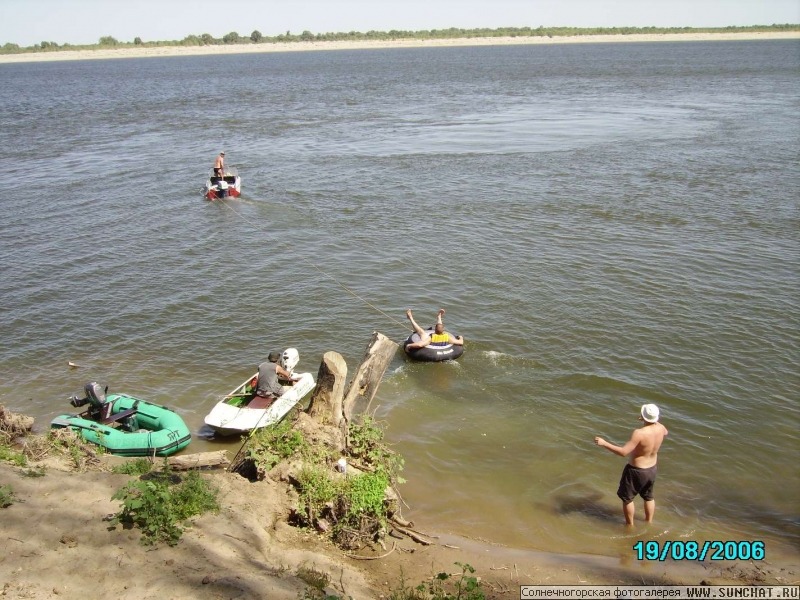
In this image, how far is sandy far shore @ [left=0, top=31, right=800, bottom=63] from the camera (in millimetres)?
165250

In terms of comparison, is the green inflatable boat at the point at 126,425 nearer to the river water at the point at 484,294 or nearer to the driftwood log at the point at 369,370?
the river water at the point at 484,294

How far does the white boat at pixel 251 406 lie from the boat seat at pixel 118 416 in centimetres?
131

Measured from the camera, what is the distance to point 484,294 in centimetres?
1744

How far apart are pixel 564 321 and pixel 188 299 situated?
385 inches

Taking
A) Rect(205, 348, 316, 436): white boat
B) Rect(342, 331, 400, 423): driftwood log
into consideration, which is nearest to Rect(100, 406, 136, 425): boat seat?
Rect(205, 348, 316, 436): white boat

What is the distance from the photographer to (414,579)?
7484 mm

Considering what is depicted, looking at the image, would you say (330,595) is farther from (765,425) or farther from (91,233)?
(91,233)

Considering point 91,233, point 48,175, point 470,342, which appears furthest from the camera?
point 48,175

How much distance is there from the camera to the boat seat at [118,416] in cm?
1139

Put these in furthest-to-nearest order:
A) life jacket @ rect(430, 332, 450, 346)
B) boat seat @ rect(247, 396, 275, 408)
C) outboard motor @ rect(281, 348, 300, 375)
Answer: life jacket @ rect(430, 332, 450, 346), outboard motor @ rect(281, 348, 300, 375), boat seat @ rect(247, 396, 275, 408)

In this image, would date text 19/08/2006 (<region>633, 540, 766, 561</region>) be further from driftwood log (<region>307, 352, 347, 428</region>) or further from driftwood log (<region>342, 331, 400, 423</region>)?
driftwood log (<region>307, 352, 347, 428</region>)

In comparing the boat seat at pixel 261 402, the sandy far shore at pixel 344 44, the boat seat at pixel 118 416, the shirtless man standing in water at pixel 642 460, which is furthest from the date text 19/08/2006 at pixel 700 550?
the sandy far shore at pixel 344 44

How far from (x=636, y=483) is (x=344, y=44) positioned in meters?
194

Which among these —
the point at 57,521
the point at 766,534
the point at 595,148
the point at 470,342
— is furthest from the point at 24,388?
the point at 595,148
